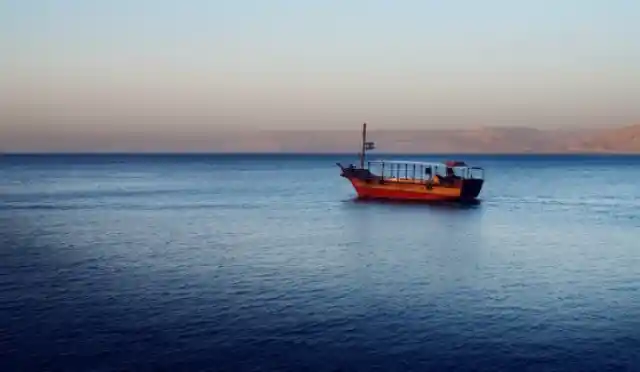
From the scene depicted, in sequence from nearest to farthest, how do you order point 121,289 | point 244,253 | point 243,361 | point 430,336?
point 243,361 → point 430,336 → point 121,289 → point 244,253

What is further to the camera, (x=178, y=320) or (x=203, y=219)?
(x=203, y=219)

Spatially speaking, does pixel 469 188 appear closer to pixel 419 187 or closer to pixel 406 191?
pixel 419 187

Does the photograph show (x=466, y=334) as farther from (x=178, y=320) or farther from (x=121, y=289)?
(x=121, y=289)

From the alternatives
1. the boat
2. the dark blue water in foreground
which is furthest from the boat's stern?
the dark blue water in foreground

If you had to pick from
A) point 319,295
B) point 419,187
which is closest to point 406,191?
point 419,187

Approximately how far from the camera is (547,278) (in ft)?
110

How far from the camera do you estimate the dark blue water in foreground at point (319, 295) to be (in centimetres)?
2122

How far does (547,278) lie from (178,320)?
57.9 feet

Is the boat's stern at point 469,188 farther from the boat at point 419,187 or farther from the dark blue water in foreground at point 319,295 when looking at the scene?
the dark blue water in foreground at point 319,295

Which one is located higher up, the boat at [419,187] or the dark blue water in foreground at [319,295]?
the boat at [419,187]

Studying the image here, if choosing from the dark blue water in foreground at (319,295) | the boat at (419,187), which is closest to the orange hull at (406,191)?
the boat at (419,187)

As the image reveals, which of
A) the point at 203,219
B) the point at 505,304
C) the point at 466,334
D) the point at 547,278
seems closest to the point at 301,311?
the point at 466,334

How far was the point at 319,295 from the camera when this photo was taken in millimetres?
29031

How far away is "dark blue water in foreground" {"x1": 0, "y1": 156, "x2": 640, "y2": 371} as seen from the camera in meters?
21.2
